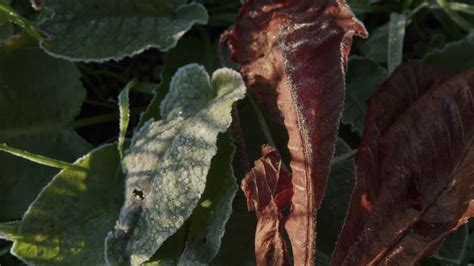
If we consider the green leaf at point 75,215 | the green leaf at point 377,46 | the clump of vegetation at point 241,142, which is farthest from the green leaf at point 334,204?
the green leaf at point 75,215

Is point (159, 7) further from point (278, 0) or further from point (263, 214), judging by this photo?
point (263, 214)

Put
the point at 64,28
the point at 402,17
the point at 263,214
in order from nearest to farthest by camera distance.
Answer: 1. the point at 263,214
2. the point at 64,28
3. the point at 402,17

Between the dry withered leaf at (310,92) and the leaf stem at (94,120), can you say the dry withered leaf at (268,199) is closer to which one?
the dry withered leaf at (310,92)

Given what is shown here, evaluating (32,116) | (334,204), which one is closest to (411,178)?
(334,204)

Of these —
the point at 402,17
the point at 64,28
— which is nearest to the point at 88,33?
the point at 64,28

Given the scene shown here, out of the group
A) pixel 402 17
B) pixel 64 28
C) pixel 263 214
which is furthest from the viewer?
pixel 402 17

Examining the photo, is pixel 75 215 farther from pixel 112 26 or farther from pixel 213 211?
pixel 112 26
